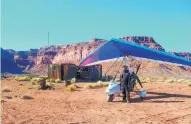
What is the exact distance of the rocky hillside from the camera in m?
158

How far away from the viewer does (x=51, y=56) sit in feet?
577

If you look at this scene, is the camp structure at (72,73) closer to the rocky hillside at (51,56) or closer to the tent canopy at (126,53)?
the tent canopy at (126,53)

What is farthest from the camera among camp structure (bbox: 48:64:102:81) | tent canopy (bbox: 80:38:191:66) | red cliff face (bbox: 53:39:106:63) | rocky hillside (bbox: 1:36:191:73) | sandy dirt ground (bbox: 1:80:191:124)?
rocky hillside (bbox: 1:36:191:73)

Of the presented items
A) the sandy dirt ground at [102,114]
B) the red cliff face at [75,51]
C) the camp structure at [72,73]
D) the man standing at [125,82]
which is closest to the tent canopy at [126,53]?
the man standing at [125,82]

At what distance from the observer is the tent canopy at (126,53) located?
17.5 m

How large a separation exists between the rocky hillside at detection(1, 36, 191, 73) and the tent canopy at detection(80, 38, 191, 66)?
429 ft

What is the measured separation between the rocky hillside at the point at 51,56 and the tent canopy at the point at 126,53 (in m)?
131

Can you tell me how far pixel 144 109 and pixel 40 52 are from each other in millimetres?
172002

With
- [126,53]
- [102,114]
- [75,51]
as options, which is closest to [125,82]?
[126,53]

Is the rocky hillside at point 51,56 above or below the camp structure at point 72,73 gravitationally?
above

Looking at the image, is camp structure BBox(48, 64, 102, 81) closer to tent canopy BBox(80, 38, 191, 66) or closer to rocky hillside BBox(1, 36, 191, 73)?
tent canopy BBox(80, 38, 191, 66)

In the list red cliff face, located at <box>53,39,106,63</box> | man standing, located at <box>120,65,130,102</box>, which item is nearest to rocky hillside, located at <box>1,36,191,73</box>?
red cliff face, located at <box>53,39,106,63</box>

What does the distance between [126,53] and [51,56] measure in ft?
518

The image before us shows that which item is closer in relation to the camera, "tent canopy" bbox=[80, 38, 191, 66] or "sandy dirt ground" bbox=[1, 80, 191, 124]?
"sandy dirt ground" bbox=[1, 80, 191, 124]
